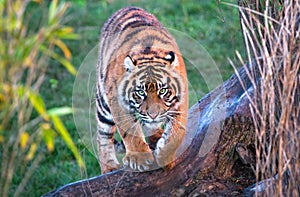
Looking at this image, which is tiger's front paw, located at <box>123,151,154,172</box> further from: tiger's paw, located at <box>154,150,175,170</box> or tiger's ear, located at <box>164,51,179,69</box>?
tiger's ear, located at <box>164,51,179,69</box>

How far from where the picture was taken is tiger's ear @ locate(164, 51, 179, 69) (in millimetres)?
4203

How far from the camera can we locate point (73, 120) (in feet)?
22.4

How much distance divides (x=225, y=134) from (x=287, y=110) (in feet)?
2.92

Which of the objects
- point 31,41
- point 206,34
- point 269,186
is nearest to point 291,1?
point 269,186

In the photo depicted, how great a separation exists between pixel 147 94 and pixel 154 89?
5 centimetres

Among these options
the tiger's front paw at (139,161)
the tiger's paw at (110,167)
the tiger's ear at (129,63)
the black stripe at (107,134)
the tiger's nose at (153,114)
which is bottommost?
the tiger's paw at (110,167)

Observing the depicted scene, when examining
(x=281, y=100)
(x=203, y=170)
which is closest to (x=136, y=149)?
(x=203, y=170)

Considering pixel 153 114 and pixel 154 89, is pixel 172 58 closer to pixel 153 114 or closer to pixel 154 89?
pixel 154 89

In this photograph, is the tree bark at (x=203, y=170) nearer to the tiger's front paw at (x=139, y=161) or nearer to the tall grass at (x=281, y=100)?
the tiger's front paw at (x=139, y=161)

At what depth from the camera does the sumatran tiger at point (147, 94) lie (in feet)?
13.6

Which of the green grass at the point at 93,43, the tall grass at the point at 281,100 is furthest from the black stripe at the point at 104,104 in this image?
the tall grass at the point at 281,100

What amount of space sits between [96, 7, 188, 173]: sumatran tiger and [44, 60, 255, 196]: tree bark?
8 cm

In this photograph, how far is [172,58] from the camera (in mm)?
4207

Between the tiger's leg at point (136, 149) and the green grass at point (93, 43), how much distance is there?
1381mm
